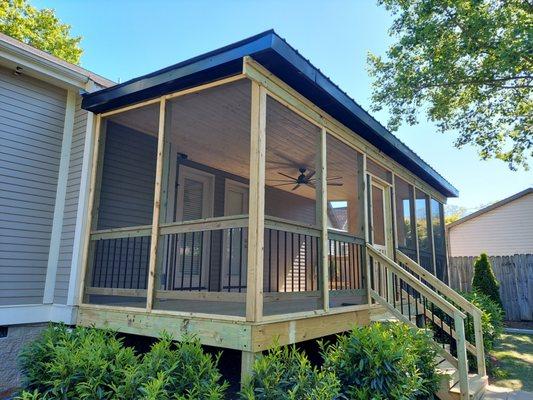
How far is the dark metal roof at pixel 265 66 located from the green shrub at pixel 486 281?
6.72 meters

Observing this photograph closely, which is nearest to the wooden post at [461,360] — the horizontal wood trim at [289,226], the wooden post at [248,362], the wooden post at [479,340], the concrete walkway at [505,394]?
the wooden post at [479,340]

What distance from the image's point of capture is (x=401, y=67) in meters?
12.2

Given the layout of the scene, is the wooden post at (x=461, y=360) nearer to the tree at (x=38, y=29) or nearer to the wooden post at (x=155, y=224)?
the wooden post at (x=155, y=224)

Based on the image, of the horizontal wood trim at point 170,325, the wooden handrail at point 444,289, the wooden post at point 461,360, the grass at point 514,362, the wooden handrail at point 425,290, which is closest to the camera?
the horizontal wood trim at point 170,325

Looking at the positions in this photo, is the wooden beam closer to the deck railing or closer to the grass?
the deck railing

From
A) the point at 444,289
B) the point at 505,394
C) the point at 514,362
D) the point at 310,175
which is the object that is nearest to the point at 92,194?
the point at 310,175

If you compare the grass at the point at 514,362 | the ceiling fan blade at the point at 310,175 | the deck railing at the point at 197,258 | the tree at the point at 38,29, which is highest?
the tree at the point at 38,29

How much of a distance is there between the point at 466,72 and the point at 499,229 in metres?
11.5

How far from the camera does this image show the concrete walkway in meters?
4.97

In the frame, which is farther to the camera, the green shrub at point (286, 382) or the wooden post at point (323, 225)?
the wooden post at point (323, 225)

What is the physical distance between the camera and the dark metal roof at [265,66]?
12.5ft

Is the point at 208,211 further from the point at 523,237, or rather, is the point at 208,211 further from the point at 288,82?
the point at 523,237

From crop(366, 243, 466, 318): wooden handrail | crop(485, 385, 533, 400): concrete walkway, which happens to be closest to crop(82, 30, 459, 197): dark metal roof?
crop(366, 243, 466, 318): wooden handrail

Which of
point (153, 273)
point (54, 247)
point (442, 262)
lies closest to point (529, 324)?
point (442, 262)
